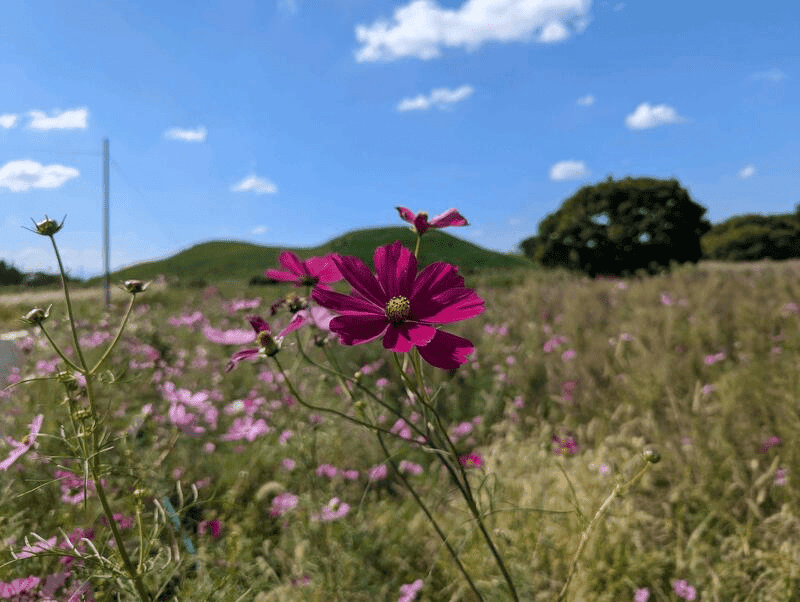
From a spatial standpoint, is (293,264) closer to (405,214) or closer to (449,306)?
(405,214)

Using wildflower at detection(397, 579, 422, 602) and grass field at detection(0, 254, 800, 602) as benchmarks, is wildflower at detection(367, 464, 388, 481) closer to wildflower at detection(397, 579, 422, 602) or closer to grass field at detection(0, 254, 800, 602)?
grass field at detection(0, 254, 800, 602)

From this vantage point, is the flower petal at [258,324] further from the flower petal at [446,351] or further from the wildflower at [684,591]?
the wildflower at [684,591]

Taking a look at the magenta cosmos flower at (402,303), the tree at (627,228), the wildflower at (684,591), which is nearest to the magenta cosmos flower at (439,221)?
the magenta cosmos flower at (402,303)

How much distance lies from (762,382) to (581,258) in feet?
60.6

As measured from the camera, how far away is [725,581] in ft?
7.32

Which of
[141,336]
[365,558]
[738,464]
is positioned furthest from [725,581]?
[141,336]

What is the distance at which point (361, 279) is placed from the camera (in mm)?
980

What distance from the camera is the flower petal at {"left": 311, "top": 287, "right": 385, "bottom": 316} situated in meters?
0.92

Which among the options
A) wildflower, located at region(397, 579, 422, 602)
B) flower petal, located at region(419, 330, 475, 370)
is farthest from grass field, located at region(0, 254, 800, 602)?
flower petal, located at region(419, 330, 475, 370)

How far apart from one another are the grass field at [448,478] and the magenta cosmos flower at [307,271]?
0.14 metres

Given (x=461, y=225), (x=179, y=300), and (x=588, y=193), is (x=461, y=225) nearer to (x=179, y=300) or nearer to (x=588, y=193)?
(x=179, y=300)

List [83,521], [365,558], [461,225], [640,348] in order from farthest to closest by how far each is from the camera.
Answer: [640,348]
[365,558]
[83,521]
[461,225]

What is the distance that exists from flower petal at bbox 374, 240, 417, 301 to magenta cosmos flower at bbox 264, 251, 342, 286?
1.10 feet

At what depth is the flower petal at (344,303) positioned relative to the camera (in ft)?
3.03
